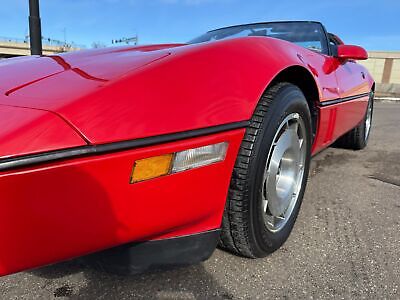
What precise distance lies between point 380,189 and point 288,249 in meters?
1.32

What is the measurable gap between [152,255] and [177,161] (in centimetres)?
37

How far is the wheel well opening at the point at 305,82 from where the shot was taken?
1761mm

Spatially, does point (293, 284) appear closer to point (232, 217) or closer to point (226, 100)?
point (232, 217)

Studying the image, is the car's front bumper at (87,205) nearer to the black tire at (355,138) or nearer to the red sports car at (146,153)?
the red sports car at (146,153)

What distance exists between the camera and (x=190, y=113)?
1165 millimetres

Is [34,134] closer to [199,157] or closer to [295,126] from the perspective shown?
[199,157]

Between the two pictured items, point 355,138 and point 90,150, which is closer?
point 90,150

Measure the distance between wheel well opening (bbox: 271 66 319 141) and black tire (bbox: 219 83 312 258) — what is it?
130 millimetres

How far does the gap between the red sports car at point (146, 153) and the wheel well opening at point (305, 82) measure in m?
0.03

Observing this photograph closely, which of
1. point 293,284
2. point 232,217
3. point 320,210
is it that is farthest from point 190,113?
point 320,210

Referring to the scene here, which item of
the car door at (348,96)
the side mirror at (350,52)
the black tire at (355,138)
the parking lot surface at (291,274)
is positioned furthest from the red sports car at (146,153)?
the black tire at (355,138)

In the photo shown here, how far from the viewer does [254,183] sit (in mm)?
1416

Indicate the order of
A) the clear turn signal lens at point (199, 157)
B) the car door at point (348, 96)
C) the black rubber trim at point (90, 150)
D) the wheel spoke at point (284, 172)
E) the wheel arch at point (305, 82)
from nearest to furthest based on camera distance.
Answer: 1. the black rubber trim at point (90, 150)
2. the clear turn signal lens at point (199, 157)
3. the wheel spoke at point (284, 172)
4. the wheel arch at point (305, 82)
5. the car door at point (348, 96)

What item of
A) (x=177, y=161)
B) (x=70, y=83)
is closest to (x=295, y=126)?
(x=177, y=161)
